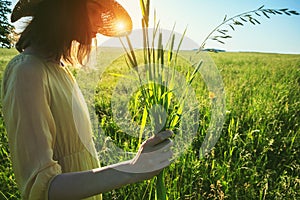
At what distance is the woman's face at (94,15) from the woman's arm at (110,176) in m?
0.44

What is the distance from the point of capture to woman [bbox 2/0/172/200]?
83cm

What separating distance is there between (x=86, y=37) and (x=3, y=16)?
280cm

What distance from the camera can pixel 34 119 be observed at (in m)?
A: 0.83

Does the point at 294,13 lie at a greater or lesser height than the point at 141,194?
greater

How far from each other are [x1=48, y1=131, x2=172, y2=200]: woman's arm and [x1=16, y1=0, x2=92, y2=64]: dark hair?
40cm

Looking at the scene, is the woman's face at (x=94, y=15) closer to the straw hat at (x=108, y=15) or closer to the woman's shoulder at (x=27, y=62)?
the straw hat at (x=108, y=15)

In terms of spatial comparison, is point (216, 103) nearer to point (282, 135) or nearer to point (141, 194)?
point (282, 135)

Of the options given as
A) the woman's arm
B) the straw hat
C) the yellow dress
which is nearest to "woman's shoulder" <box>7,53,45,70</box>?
the yellow dress

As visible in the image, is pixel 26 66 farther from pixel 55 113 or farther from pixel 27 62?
pixel 55 113

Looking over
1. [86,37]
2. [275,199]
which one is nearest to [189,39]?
[86,37]

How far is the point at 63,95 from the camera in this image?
3.34 feet

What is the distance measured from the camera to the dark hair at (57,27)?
38.6 inches

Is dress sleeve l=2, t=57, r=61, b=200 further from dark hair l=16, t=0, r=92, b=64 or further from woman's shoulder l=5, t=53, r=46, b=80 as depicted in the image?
dark hair l=16, t=0, r=92, b=64

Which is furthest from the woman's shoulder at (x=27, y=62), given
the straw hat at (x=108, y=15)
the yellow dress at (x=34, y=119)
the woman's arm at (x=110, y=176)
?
the woman's arm at (x=110, y=176)
